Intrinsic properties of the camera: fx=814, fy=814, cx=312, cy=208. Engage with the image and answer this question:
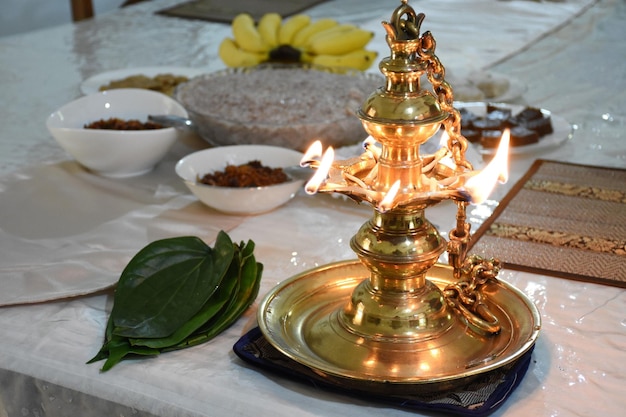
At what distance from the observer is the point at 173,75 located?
1.34 metres

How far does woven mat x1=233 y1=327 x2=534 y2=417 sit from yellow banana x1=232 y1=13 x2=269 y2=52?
0.95 m

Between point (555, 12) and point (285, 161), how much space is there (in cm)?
125

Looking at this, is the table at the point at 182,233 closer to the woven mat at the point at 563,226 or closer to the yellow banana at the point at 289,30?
the woven mat at the point at 563,226

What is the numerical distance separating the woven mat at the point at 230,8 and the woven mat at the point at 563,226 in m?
1.18

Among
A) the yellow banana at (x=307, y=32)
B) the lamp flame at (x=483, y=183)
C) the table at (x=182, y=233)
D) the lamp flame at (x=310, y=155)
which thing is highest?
the lamp flame at (x=483, y=183)

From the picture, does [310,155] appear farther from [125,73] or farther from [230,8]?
[230,8]

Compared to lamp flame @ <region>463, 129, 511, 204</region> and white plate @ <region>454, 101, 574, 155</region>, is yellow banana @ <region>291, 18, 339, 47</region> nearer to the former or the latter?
white plate @ <region>454, 101, 574, 155</region>

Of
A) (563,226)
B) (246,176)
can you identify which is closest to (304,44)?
(246,176)

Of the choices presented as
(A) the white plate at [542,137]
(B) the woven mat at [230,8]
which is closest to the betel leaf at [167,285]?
(A) the white plate at [542,137]

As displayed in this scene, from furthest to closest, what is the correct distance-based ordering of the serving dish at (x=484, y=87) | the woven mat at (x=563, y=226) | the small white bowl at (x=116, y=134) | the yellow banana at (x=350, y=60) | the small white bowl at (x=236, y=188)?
the yellow banana at (x=350, y=60), the serving dish at (x=484, y=87), the small white bowl at (x=116, y=134), the small white bowl at (x=236, y=188), the woven mat at (x=563, y=226)

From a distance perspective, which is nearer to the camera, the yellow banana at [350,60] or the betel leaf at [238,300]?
the betel leaf at [238,300]

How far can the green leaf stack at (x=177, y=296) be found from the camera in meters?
0.61

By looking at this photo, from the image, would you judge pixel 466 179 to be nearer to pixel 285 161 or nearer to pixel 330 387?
pixel 330 387

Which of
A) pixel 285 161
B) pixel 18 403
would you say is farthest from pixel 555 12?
pixel 18 403
